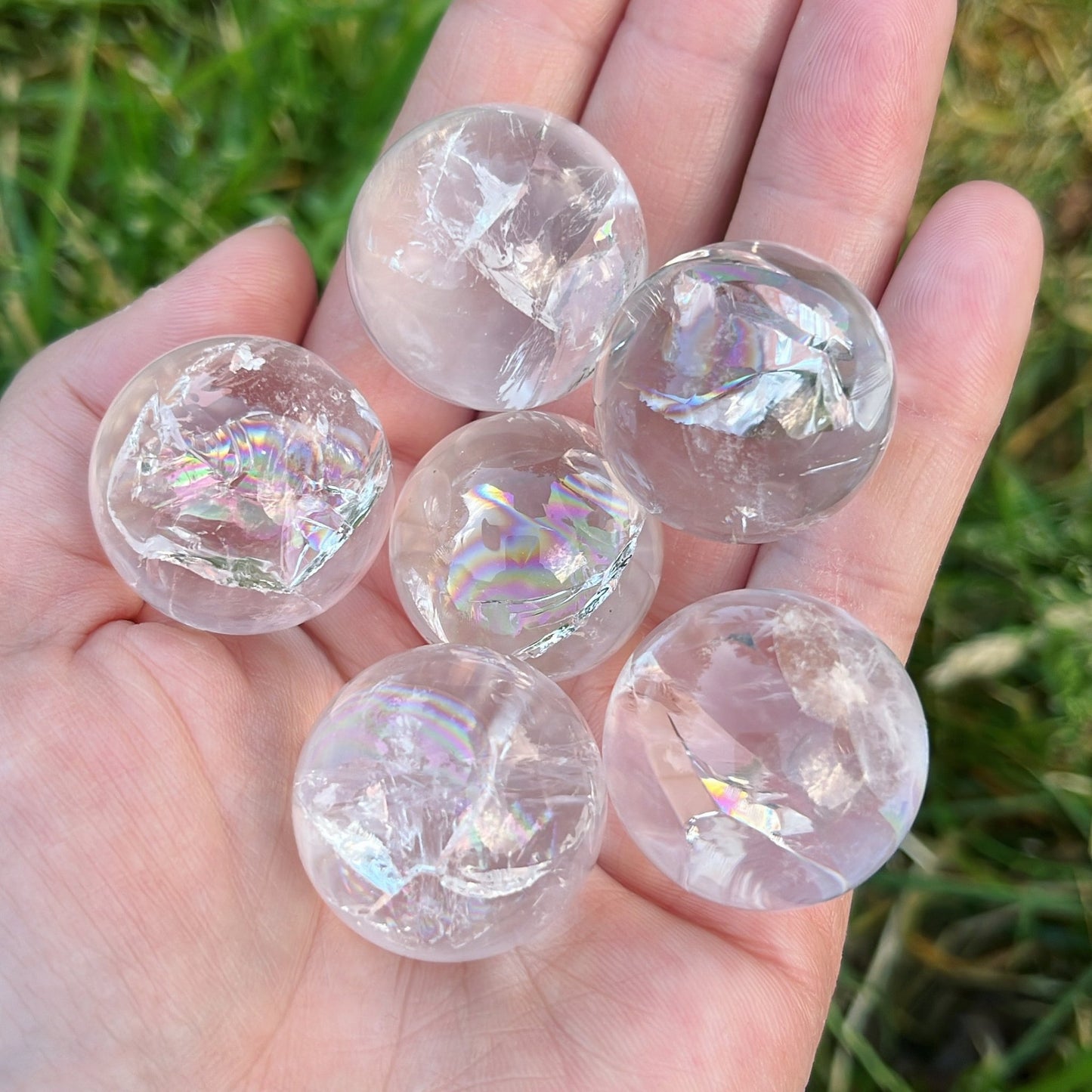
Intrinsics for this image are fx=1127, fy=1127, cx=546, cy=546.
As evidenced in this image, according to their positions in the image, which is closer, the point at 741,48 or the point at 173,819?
the point at 173,819

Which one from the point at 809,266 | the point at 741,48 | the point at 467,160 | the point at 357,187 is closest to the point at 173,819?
the point at 467,160

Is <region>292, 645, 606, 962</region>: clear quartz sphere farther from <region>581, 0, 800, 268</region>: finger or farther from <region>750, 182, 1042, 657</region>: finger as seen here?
<region>581, 0, 800, 268</region>: finger

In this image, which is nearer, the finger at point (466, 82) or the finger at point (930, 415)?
the finger at point (930, 415)

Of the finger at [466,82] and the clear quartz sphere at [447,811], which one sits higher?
the finger at [466,82]

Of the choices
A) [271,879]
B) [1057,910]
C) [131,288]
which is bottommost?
[1057,910]

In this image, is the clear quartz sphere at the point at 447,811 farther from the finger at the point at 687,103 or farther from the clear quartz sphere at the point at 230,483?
the finger at the point at 687,103

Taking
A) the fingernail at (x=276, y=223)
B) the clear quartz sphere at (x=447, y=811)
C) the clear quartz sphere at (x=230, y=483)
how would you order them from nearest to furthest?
the clear quartz sphere at (x=447, y=811) → the clear quartz sphere at (x=230, y=483) → the fingernail at (x=276, y=223)

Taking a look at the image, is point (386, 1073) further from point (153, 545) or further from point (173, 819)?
point (153, 545)

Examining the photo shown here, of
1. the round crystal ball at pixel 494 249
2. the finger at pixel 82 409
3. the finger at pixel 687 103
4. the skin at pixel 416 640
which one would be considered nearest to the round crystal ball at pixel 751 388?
the round crystal ball at pixel 494 249
